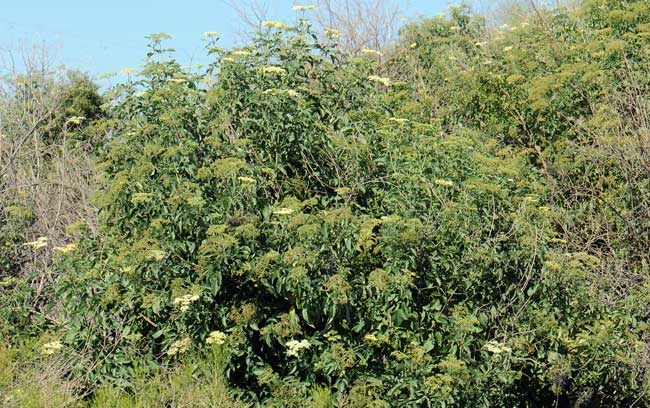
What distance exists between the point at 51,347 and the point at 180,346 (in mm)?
1225

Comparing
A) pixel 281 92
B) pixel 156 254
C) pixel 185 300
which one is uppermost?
pixel 281 92

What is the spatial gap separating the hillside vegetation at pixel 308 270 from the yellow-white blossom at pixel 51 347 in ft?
0.07

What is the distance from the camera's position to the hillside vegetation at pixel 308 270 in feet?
19.3

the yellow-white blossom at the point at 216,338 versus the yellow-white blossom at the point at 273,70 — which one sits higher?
the yellow-white blossom at the point at 273,70

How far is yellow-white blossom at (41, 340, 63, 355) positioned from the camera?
662cm

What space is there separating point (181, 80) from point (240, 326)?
2.03m

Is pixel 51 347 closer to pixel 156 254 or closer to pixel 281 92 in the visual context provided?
pixel 156 254

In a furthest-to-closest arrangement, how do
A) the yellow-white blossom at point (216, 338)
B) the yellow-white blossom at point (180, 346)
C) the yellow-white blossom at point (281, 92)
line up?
the yellow-white blossom at point (281, 92) → the yellow-white blossom at point (180, 346) → the yellow-white blossom at point (216, 338)

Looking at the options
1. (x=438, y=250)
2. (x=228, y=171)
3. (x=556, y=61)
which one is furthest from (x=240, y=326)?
(x=556, y=61)

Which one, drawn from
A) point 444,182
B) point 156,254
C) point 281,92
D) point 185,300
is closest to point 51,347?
point 156,254

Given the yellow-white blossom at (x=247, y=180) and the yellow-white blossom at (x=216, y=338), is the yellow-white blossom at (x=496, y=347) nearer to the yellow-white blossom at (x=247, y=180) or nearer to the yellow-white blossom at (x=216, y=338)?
the yellow-white blossom at (x=216, y=338)

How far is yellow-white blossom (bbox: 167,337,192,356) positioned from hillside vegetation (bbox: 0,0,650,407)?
0.02m

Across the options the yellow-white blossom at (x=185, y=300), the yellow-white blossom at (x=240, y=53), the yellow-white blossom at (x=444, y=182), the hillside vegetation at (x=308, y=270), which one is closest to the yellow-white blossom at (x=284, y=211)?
the hillside vegetation at (x=308, y=270)

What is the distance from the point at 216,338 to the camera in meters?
5.89
